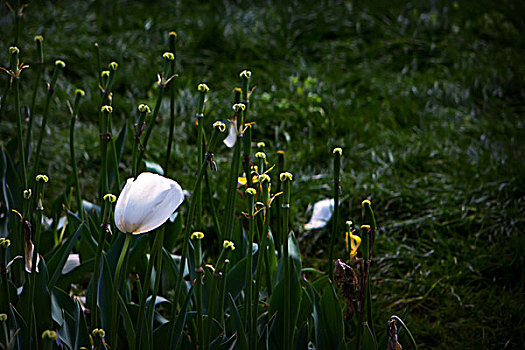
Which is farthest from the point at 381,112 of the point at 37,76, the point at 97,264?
the point at 97,264

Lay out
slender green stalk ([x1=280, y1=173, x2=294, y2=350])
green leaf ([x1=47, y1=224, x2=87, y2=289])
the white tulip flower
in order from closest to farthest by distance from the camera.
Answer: the white tulip flower → slender green stalk ([x1=280, y1=173, x2=294, y2=350]) → green leaf ([x1=47, y1=224, x2=87, y2=289])

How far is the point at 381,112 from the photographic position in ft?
9.52

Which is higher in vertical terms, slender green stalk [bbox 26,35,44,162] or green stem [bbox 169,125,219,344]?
slender green stalk [bbox 26,35,44,162]

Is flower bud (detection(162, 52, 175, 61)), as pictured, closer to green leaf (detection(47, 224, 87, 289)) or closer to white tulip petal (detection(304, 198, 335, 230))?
green leaf (detection(47, 224, 87, 289))

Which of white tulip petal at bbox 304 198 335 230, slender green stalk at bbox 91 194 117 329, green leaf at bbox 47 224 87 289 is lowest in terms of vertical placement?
white tulip petal at bbox 304 198 335 230

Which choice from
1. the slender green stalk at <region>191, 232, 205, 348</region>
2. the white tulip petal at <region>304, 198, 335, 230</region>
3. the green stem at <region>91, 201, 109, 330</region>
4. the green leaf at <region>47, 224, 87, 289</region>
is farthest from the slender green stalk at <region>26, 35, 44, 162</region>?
the white tulip petal at <region>304, 198, 335, 230</region>

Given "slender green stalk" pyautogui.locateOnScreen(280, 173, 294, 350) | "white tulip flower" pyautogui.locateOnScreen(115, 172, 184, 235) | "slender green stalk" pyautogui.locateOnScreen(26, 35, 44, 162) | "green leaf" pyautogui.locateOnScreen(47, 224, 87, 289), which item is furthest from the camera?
"slender green stalk" pyautogui.locateOnScreen(26, 35, 44, 162)

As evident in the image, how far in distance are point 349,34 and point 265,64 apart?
2.30 ft

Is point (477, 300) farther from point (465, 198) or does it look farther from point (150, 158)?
point (150, 158)

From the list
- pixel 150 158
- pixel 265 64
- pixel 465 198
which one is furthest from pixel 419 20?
pixel 150 158

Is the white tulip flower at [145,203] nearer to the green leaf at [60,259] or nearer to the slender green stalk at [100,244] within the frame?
the slender green stalk at [100,244]

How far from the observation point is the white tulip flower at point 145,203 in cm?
99

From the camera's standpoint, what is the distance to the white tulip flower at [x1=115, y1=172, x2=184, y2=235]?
0.99m

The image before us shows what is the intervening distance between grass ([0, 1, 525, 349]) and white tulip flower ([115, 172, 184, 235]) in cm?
66
